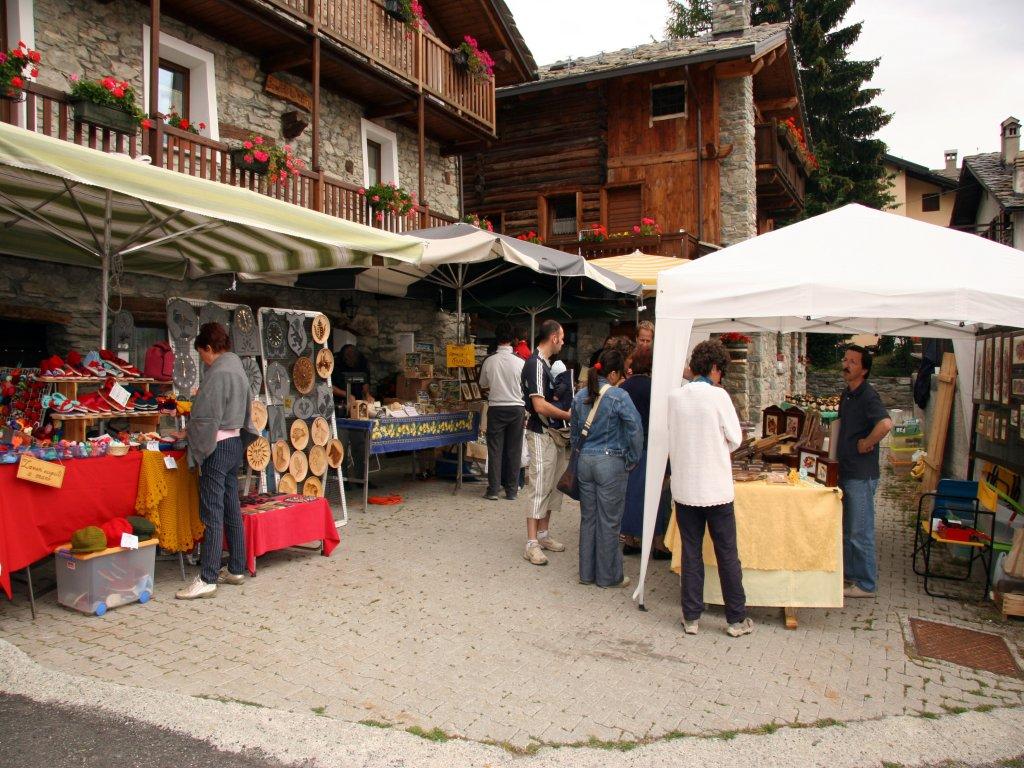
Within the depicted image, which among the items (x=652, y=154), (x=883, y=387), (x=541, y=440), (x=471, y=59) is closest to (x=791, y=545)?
(x=541, y=440)

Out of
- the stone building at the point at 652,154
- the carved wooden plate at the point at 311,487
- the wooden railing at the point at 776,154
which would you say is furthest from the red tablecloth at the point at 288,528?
the wooden railing at the point at 776,154

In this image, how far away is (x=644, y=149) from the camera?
661 inches

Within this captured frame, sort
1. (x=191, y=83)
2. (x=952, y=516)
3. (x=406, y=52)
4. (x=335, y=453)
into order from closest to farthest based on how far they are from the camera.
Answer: (x=952, y=516) < (x=335, y=453) < (x=191, y=83) < (x=406, y=52)

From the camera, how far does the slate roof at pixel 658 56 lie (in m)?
15.0

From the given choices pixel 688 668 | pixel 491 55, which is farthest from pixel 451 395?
pixel 491 55

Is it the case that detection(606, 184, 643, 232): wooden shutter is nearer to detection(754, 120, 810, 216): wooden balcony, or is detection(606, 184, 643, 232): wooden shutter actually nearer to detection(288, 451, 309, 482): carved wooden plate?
detection(754, 120, 810, 216): wooden balcony

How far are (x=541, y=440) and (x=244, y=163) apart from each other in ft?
17.7

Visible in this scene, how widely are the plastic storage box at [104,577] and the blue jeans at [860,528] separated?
4.44 meters

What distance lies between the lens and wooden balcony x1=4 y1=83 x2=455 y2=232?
675 cm

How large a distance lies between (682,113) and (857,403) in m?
13.3

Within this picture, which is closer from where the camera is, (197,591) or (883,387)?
(197,591)

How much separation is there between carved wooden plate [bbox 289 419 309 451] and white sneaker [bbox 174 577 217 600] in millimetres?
1751

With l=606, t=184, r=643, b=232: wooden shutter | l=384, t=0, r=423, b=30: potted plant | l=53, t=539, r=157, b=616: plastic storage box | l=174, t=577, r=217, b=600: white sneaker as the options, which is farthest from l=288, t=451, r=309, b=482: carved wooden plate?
l=606, t=184, r=643, b=232: wooden shutter

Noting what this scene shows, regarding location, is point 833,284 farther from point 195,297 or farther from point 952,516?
point 195,297
